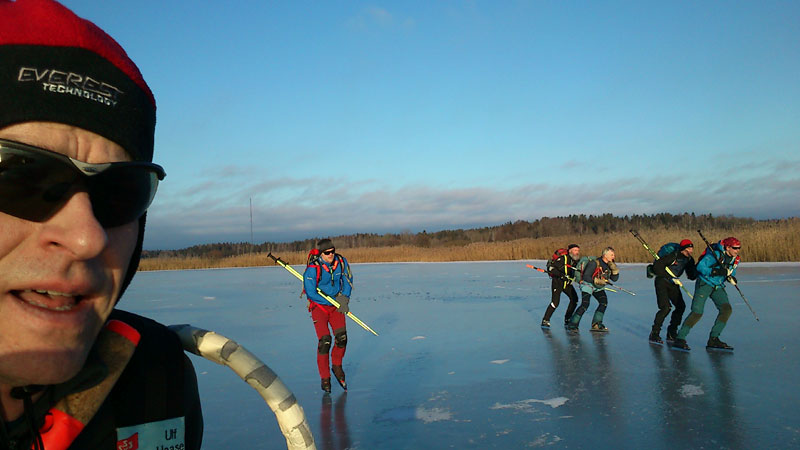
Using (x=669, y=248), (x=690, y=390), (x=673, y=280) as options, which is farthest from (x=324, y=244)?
(x=669, y=248)

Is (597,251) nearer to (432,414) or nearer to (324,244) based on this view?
(324,244)

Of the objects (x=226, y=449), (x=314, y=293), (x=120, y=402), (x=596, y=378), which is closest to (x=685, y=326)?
(x=596, y=378)

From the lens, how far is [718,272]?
26.9ft

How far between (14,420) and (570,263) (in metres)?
10.9

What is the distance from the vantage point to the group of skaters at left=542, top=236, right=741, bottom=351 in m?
8.12

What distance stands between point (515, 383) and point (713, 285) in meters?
4.40

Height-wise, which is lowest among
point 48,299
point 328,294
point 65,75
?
point 328,294

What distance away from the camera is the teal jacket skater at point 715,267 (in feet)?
26.9

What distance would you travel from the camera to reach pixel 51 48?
31.6 inches

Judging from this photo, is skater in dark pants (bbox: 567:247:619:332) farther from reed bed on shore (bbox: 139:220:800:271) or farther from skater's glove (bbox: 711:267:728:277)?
reed bed on shore (bbox: 139:220:800:271)

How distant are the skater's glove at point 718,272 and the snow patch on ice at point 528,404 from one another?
4456 millimetres

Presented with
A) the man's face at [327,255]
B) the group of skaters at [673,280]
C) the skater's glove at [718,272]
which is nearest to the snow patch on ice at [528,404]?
the man's face at [327,255]

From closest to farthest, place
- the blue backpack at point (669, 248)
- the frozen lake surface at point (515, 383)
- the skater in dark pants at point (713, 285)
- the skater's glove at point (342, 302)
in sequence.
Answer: the frozen lake surface at point (515, 383) < the skater's glove at point (342, 302) < the skater in dark pants at point (713, 285) < the blue backpack at point (669, 248)

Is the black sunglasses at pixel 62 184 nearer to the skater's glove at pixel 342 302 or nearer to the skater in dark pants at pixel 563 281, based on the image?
the skater's glove at pixel 342 302
